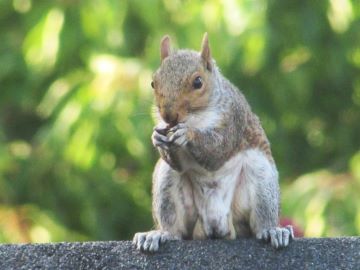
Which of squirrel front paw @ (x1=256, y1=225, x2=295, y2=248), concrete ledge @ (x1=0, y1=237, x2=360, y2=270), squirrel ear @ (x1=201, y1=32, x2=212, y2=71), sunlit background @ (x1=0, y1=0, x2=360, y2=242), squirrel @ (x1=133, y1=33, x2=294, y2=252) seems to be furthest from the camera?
sunlit background @ (x1=0, y1=0, x2=360, y2=242)

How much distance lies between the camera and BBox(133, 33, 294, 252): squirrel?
3.02 m

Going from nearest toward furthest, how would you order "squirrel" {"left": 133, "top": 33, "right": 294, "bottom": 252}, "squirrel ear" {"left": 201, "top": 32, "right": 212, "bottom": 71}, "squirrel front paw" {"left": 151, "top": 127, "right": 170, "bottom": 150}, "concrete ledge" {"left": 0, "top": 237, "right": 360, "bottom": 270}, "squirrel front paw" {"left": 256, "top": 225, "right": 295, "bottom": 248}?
1. "concrete ledge" {"left": 0, "top": 237, "right": 360, "bottom": 270}
2. "squirrel front paw" {"left": 256, "top": 225, "right": 295, "bottom": 248}
3. "squirrel front paw" {"left": 151, "top": 127, "right": 170, "bottom": 150}
4. "squirrel" {"left": 133, "top": 33, "right": 294, "bottom": 252}
5. "squirrel ear" {"left": 201, "top": 32, "right": 212, "bottom": 71}

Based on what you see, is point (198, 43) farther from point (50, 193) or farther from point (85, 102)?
point (50, 193)

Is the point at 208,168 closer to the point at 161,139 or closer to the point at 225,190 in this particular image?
the point at 225,190

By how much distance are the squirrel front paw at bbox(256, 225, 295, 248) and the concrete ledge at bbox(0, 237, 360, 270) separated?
0.16 feet

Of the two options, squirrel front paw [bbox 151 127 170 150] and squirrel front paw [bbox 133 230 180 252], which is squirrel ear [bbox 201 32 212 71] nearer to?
squirrel front paw [bbox 151 127 170 150]

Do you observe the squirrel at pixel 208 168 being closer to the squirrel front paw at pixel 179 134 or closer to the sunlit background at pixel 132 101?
the squirrel front paw at pixel 179 134

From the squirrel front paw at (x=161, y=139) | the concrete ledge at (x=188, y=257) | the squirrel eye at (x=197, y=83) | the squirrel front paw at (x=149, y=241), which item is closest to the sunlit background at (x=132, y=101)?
the squirrel eye at (x=197, y=83)

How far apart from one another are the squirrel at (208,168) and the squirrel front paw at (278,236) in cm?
4

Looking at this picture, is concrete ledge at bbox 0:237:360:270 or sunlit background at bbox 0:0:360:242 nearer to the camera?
concrete ledge at bbox 0:237:360:270

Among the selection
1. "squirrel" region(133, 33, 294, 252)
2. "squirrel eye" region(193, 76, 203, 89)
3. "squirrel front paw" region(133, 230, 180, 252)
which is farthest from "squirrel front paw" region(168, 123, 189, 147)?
"squirrel front paw" region(133, 230, 180, 252)

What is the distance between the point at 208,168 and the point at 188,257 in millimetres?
421

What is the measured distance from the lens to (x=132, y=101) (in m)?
5.47

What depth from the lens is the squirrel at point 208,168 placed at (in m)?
3.02
